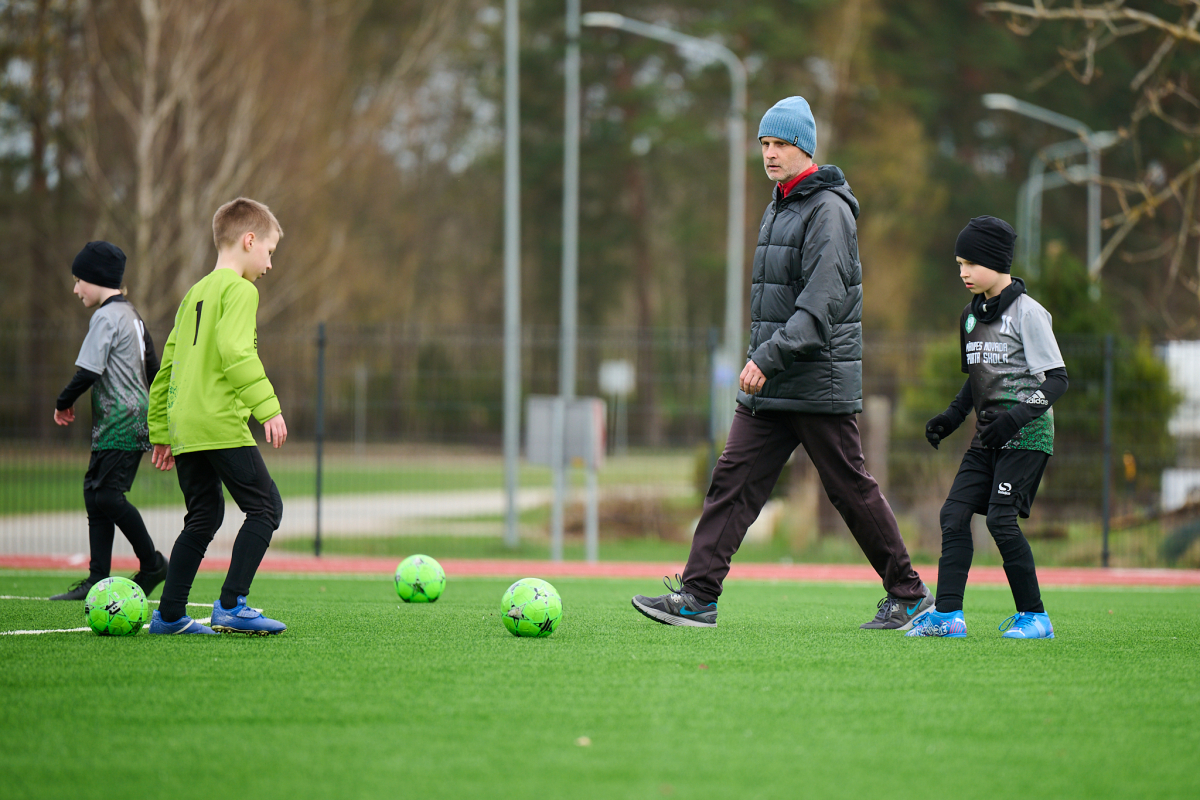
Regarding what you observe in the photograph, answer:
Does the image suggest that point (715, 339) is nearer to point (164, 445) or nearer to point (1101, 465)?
point (1101, 465)

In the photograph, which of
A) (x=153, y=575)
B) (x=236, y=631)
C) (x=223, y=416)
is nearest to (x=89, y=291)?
(x=153, y=575)

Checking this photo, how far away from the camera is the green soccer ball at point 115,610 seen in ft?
17.4

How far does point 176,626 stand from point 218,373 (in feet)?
3.85

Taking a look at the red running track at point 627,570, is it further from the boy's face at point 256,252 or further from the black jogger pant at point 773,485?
the boy's face at point 256,252

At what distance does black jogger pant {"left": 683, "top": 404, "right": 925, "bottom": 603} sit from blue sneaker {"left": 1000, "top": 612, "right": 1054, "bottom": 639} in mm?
453

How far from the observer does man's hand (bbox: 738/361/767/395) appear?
5320 mm

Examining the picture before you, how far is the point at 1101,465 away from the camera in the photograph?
1395 centimetres

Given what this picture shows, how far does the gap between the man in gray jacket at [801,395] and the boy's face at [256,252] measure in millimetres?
2249

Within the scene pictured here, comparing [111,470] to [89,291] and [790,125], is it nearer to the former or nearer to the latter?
[89,291]

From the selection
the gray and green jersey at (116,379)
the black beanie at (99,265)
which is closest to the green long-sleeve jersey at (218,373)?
the gray and green jersey at (116,379)

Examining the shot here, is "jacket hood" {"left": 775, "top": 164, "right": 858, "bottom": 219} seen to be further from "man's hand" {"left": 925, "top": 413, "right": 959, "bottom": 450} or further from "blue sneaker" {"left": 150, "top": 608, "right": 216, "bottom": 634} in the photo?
"blue sneaker" {"left": 150, "top": 608, "right": 216, "bottom": 634}

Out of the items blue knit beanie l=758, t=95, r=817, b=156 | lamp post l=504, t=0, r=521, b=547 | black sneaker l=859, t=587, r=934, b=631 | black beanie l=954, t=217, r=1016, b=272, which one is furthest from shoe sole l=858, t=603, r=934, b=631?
lamp post l=504, t=0, r=521, b=547

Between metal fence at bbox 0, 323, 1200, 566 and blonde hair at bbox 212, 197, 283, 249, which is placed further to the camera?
metal fence at bbox 0, 323, 1200, 566

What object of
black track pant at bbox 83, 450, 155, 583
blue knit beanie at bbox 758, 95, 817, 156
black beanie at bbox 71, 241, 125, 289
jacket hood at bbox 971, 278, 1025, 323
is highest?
blue knit beanie at bbox 758, 95, 817, 156
